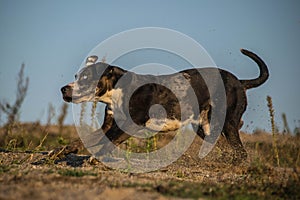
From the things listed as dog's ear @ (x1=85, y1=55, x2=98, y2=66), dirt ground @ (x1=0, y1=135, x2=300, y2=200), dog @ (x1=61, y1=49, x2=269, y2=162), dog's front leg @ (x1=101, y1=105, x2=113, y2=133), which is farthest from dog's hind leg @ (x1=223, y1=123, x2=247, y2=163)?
dog's ear @ (x1=85, y1=55, x2=98, y2=66)

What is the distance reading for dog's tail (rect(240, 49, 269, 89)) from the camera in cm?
958

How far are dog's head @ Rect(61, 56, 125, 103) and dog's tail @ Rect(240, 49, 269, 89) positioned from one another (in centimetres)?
284

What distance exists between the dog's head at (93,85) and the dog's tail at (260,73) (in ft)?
9.33

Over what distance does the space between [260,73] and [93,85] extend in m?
3.73

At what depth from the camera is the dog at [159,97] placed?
8281mm

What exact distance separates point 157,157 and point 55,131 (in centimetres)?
996

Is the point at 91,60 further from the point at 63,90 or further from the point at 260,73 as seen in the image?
the point at 260,73

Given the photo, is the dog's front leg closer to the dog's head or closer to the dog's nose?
the dog's head

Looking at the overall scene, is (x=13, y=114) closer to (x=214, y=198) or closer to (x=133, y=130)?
(x=133, y=130)

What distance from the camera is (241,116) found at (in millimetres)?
9383

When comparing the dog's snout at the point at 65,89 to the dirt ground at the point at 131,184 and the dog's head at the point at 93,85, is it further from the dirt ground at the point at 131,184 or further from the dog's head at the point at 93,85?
the dirt ground at the point at 131,184

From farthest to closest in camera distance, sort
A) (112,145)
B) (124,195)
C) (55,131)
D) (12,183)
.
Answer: (55,131), (112,145), (12,183), (124,195)

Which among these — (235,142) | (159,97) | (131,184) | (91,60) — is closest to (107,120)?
(159,97)

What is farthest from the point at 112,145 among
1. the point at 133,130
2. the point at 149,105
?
the point at 149,105
